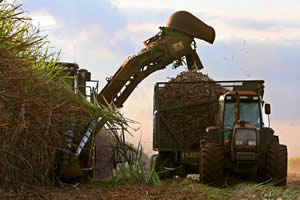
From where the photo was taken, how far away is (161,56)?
15.2m

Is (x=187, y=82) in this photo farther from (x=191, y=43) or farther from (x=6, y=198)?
(x=6, y=198)

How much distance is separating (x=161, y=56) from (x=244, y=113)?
5.13 m

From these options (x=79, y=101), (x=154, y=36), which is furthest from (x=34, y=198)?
(x=154, y=36)

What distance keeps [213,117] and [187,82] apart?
1163 millimetres

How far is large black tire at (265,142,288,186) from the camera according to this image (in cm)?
1015

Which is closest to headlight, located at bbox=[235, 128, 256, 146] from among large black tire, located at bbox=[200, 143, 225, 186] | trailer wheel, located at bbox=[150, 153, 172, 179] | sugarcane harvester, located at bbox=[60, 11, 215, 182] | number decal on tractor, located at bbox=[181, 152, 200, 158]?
large black tire, located at bbox=[200, 143, 225, 186]

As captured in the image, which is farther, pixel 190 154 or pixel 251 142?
pixel 190 154

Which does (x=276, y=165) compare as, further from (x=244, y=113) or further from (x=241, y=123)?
(x=244, y=113)

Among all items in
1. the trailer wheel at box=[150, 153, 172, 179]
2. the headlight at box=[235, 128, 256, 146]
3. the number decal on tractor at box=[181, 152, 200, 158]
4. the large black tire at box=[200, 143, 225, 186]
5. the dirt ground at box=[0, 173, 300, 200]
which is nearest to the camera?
the dirt ground at box=[0, 173, 300, 200]

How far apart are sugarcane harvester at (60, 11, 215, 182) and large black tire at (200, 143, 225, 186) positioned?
5454 millimetres

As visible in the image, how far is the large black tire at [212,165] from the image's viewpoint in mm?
9953

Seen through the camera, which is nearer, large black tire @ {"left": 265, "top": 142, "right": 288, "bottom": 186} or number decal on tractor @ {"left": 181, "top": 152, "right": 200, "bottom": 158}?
large black tire @ {"left": 265, "top": 142, "right": 288, "bottom": 186}

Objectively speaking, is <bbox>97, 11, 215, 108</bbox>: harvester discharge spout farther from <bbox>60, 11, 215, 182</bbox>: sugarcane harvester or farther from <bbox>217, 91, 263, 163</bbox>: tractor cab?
<bbox>217, 91, 263, 163</bbox>: tractor cab

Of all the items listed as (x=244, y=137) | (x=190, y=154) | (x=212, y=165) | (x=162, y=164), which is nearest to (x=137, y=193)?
(x=212, y=165)
